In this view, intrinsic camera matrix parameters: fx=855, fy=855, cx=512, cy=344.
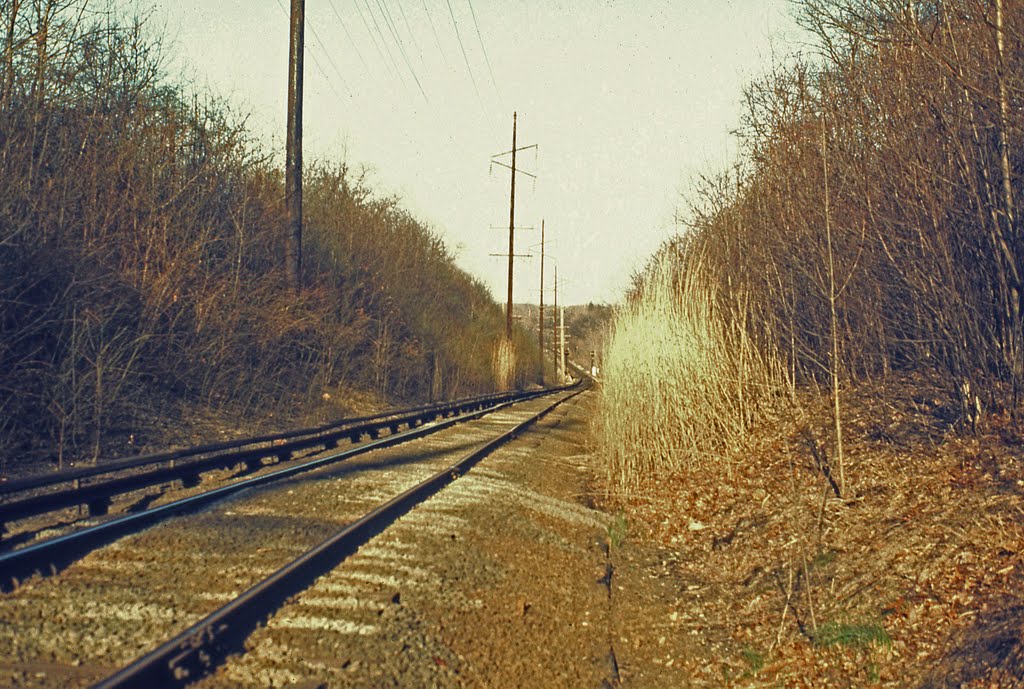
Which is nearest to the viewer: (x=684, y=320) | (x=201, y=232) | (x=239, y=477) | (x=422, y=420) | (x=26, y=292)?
(x=239, y=477)

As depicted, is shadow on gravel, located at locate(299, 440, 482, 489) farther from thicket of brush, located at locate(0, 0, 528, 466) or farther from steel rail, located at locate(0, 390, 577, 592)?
thicket of brush, located at locate(0, 0, 528, 466)

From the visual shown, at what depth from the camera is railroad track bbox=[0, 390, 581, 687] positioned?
10.8 ft

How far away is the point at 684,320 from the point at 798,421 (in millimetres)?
1813

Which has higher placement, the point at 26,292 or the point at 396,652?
the point at 26,292

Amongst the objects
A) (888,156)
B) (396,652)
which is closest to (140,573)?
(396,652)

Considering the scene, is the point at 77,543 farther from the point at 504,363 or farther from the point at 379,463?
the point at 504,363

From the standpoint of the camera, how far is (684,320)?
10.4 m

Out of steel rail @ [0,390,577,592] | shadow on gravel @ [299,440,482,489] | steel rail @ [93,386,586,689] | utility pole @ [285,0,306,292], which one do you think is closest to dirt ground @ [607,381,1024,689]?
steel rail @ [93,386,586,689]

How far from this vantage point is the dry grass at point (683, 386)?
991 centimetres

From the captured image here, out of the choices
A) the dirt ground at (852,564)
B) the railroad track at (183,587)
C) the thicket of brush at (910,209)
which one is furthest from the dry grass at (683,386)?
the railroad track at (183,587)

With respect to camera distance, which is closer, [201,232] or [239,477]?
[239,477]

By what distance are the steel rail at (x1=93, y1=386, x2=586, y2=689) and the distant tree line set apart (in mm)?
4333

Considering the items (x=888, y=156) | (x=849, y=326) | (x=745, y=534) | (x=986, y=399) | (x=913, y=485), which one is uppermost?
(x=888, y=156)

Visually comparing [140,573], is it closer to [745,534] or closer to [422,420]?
[745,534]
